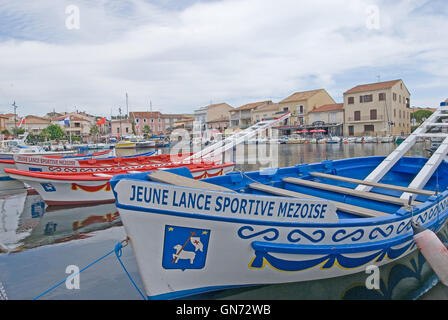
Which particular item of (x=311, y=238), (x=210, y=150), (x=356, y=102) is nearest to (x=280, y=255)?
(x=311, y=238)

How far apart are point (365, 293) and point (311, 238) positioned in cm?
161

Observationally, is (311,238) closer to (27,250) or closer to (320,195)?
(320,195)

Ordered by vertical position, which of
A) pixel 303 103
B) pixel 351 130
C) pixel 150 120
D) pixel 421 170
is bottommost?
pixel 421 170

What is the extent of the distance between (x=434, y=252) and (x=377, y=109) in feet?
190

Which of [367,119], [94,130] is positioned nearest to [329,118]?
[367,119]

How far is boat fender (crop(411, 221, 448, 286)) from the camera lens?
13.5 feet

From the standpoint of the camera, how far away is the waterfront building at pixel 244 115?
243ft

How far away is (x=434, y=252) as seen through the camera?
13.8ft

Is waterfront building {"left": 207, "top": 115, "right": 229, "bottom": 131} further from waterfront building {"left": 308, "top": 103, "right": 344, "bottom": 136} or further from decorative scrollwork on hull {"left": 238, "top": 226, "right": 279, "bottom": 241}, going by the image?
decorative scrollwork on hull {"left": 238, "top": 226, "right": 279, "bottom": 241}

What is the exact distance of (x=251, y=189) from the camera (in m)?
6.94

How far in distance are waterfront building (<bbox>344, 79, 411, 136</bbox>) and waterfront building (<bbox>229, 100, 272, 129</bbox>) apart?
22310 mm

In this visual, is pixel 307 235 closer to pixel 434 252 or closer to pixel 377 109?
pixel 434 252

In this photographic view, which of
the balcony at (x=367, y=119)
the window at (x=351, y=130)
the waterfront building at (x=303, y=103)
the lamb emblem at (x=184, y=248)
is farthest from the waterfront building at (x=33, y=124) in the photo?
the lamb emblem at (x=184, y=248)
